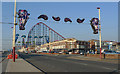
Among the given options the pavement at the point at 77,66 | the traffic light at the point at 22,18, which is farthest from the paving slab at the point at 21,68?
the traffic light at the point at 22,18

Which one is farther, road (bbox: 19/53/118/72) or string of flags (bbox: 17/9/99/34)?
string of flags (bbox: 17/9/99/34)

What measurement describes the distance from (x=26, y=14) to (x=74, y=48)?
76.3 m

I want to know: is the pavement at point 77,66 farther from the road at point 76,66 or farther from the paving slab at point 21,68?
the paving slab at point 21,68

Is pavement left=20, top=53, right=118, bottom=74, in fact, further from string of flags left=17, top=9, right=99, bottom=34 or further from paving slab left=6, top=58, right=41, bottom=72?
string of flags left=17, top=9, right=99, bottom=34

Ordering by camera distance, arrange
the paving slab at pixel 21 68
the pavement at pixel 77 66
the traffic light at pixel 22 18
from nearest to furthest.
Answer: the paving slab at pixel 21 68
the pavement at pixel 77 66
the traffic light at pixel 22 18

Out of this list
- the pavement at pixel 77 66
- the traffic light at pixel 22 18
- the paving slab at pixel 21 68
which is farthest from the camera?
the traffic light at pixel 22 18

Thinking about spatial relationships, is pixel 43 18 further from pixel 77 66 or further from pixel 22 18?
pixel 77 66

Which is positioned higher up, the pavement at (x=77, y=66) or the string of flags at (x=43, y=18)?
the string of flags at (x=43, y=18)

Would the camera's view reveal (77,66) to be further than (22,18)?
No

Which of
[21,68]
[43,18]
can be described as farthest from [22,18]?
[21,68]

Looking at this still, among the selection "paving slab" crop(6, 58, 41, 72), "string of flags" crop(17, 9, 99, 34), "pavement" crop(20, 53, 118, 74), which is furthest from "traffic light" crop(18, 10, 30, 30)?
"paving slab" crop(6, 58, 41, 72)

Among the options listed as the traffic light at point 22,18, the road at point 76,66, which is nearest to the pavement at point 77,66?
the road at point 76,66

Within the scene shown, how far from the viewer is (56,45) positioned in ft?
427

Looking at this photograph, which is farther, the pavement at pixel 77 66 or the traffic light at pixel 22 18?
the traffic light at pixel 22 18
